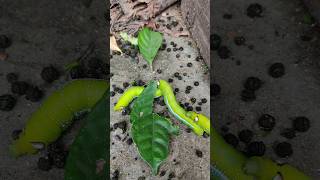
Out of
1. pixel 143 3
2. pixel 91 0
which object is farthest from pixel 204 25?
pixel 91 0

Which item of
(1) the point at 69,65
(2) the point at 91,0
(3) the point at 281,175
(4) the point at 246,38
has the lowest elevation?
(3) the point at 281,175

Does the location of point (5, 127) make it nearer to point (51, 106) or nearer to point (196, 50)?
point (51, 106)

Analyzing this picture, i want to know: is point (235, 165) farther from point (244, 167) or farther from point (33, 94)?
point (33, 94)

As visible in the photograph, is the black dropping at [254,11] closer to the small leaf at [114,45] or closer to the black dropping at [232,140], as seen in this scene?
the black dropping at [232,140]

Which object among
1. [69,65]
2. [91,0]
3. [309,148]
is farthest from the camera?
[91,0]

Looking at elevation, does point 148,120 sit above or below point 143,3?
below

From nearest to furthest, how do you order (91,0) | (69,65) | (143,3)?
(143,3), (69,65), (91,0)

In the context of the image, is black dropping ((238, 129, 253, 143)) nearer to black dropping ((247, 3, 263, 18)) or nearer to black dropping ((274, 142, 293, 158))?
black dropping ((274, 142, 293, 158))
